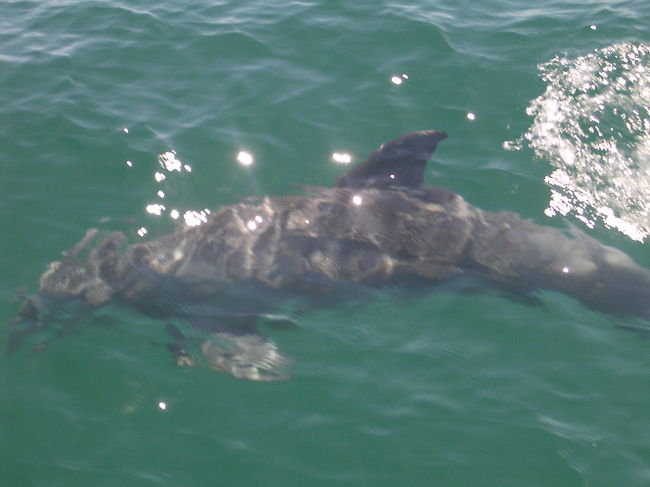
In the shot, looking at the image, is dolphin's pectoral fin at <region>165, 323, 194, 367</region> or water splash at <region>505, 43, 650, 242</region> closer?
dolphin's pectoral fin at <region>165, 323, 194, 367</region>

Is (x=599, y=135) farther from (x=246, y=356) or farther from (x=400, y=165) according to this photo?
(x=246, y=356)

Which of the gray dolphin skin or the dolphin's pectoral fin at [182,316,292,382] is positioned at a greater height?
the gray dolphin skin

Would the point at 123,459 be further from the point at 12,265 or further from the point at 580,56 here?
the point at 580,56

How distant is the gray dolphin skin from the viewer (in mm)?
8750

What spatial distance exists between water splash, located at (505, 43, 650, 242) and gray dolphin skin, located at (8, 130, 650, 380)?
29.9 inches

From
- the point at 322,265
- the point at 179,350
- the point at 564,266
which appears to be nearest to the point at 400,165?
the point at 322,265

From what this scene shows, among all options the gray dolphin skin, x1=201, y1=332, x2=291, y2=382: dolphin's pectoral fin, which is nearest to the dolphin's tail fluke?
the gray dolphin skin

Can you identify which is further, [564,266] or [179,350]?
[564,266]

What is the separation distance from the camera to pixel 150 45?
1378cm

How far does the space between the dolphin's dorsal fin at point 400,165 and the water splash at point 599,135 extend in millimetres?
1886

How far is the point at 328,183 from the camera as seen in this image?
33.7 feet

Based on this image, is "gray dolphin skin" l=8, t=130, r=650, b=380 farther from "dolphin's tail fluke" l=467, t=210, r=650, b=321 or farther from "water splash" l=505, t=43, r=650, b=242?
"water splash" l=505, t=43, r=650, b=242

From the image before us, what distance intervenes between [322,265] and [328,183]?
1833mm

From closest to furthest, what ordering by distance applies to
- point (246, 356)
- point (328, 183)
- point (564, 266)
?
point (246, 356) → point (564, 266) → point (328, 183)
